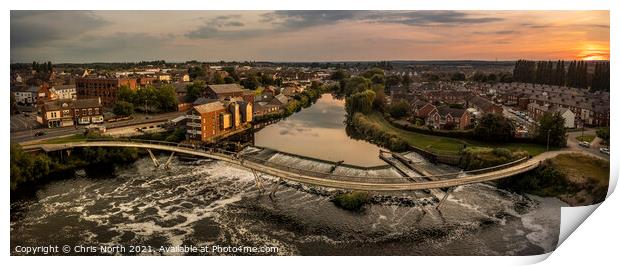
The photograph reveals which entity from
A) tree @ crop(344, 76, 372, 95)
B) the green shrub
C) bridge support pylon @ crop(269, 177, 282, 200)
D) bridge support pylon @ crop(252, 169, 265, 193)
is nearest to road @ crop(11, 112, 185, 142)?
bridge support pylon @ crop(252, 169, 265, 193)

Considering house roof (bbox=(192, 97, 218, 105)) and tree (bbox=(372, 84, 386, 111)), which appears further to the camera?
tree (bbox=(372, 84, 386, 111))

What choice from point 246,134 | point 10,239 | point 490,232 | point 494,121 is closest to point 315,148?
point 246,134

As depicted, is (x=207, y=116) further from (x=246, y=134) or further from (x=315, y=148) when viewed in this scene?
(x=315, y=148)

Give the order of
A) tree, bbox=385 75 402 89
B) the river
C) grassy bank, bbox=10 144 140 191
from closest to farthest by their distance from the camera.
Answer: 1. the river
2. grassy bank, bbox=10 144 140 191
3. tree, bbox=385 75 402 89

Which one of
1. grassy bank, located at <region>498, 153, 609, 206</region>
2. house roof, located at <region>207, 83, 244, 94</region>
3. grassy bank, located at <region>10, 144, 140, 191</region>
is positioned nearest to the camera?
grassy bank, located at <region>498, 153, 609, 206</region>

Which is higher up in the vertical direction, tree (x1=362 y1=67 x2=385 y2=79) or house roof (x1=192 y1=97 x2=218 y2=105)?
tree (x1=362 y1=67 x2=385 y2=79)

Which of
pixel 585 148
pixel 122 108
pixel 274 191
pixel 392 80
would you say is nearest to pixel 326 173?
pixel 274 191

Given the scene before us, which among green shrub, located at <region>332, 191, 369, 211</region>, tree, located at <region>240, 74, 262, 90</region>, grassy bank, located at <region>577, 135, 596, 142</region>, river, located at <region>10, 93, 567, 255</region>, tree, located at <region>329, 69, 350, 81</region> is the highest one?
tree, located at <region>329, 69, 350, 81</region>

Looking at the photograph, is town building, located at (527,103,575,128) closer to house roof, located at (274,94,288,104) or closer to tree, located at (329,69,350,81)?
tree, located at (329,69,350,81)
